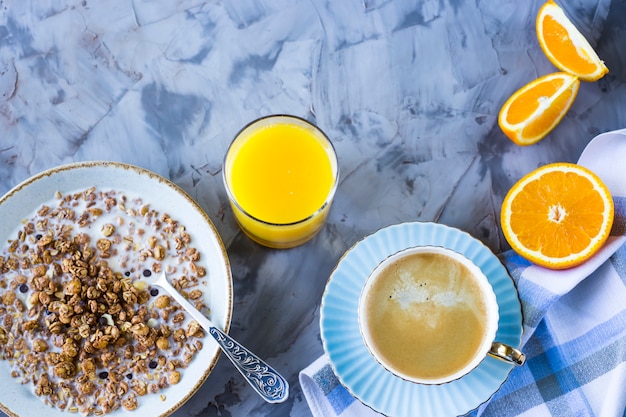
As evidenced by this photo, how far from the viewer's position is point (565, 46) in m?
1.58

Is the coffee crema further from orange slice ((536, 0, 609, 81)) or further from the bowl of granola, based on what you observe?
orange slice ((536, 0, 609, 81))

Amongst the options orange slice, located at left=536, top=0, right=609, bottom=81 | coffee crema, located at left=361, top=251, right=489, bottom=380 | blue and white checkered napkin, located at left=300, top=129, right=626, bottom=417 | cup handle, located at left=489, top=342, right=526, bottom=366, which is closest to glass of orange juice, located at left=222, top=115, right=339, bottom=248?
coffee crema, located at left=361, top=251, right=489, bottom=380

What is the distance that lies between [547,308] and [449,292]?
0.23 meters

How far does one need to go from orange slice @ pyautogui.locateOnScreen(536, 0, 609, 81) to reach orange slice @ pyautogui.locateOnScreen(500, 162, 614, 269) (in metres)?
0.25

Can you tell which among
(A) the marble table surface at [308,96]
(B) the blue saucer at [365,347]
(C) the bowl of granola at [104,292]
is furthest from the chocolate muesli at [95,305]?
(B) the blue saucer at [365,347]

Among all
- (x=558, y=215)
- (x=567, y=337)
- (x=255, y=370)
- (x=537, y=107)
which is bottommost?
(x=567, y=337)

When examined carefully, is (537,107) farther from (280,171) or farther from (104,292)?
(104,292)

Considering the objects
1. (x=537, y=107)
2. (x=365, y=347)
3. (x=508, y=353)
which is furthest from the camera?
(x=537, y=107)

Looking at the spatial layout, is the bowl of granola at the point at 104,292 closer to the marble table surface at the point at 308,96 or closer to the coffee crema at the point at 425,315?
the marble table surface at the point at 308,96

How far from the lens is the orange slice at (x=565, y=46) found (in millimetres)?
1562

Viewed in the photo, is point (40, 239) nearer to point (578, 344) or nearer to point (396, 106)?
point (396, 106)

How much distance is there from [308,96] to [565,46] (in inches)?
22.3

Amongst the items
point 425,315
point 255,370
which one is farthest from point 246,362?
point 425,315

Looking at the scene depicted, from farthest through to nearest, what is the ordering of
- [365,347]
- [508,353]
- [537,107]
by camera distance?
1. [537,107]
2. [365,347]
3. [508,353]
